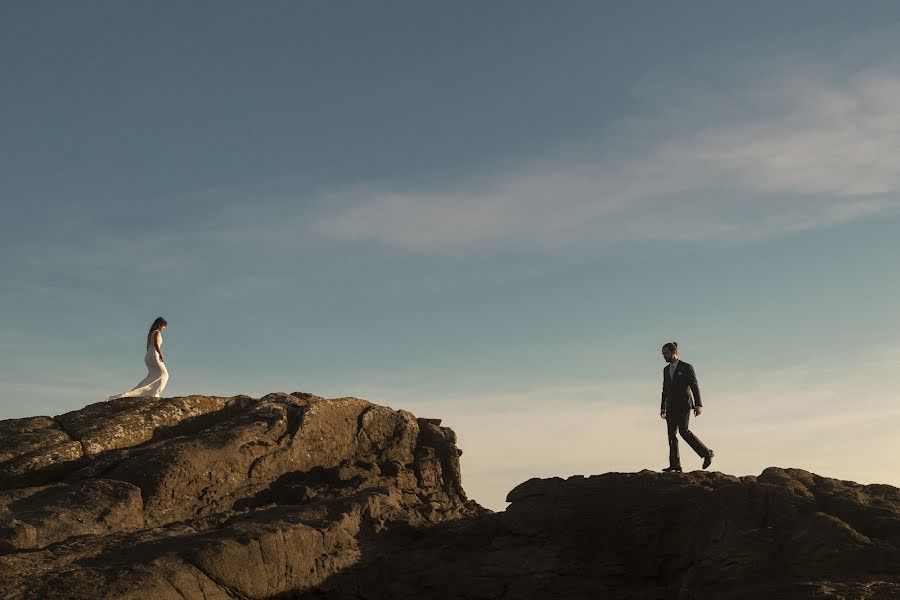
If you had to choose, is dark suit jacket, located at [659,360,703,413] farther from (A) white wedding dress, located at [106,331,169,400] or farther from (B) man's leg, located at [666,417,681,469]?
(A) white wedding dress, located at [106,331,169,400]

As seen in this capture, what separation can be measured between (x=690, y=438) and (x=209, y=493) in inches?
343

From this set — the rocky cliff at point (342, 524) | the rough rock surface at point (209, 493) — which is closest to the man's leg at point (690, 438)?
the rocky cliff at point (342, 524)

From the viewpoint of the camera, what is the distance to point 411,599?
1555 cm

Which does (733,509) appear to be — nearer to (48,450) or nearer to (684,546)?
(684,546)

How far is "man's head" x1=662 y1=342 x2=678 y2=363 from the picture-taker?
18.5 meters

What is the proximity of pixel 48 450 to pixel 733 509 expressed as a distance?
11353mm

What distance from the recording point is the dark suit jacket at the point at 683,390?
59.4 ft

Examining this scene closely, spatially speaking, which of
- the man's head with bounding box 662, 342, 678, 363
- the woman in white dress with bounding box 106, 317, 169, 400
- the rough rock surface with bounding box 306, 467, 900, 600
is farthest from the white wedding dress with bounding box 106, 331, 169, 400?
the man's head with bounding box 662, 342, 678, 363

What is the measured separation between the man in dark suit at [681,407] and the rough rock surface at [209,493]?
4363mm

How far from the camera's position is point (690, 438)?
1812 centimetres

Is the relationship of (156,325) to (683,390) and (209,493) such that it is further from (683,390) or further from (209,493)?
(683,390)

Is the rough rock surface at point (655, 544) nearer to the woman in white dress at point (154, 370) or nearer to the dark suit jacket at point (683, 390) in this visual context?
the dark suit jacket at point (683, 390)

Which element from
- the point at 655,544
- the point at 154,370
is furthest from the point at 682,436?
the point at 154,370

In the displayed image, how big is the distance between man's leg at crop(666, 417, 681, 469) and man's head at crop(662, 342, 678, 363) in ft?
3.67
